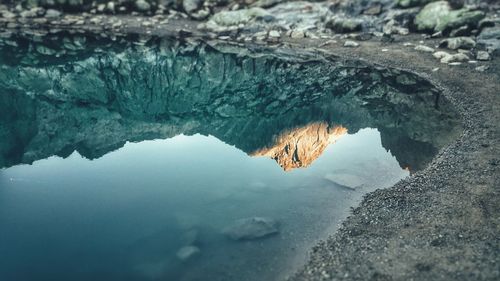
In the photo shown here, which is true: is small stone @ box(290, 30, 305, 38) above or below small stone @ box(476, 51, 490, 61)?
below

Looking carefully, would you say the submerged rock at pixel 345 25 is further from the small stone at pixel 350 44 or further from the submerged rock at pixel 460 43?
the submerged rock at pixel 460 43

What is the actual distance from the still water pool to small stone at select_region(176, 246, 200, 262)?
35mm

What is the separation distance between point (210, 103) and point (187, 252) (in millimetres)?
12811

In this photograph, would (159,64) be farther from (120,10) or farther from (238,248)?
(238,248)

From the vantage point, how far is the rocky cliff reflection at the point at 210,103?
15.9m

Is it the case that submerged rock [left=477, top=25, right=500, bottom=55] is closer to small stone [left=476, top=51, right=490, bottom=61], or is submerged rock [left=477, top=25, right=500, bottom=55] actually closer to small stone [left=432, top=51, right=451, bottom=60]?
small stone [left=476, top=51, right=490, bottom=61]

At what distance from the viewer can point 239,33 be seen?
3328cm

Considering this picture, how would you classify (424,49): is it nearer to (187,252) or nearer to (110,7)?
(187,252)

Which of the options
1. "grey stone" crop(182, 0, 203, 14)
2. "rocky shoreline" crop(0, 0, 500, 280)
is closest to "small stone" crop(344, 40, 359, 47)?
"rocky shoreline" crop(0, 0, 500, 280)

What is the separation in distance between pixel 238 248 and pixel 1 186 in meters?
8.48

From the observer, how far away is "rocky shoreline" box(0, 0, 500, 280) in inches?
335

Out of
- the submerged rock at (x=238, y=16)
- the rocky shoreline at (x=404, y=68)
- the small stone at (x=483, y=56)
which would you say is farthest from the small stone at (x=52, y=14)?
the small stone at (x=483, y=56)

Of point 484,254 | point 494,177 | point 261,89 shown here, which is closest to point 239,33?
point 261,89

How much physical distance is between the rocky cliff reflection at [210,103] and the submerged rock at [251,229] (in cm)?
387
